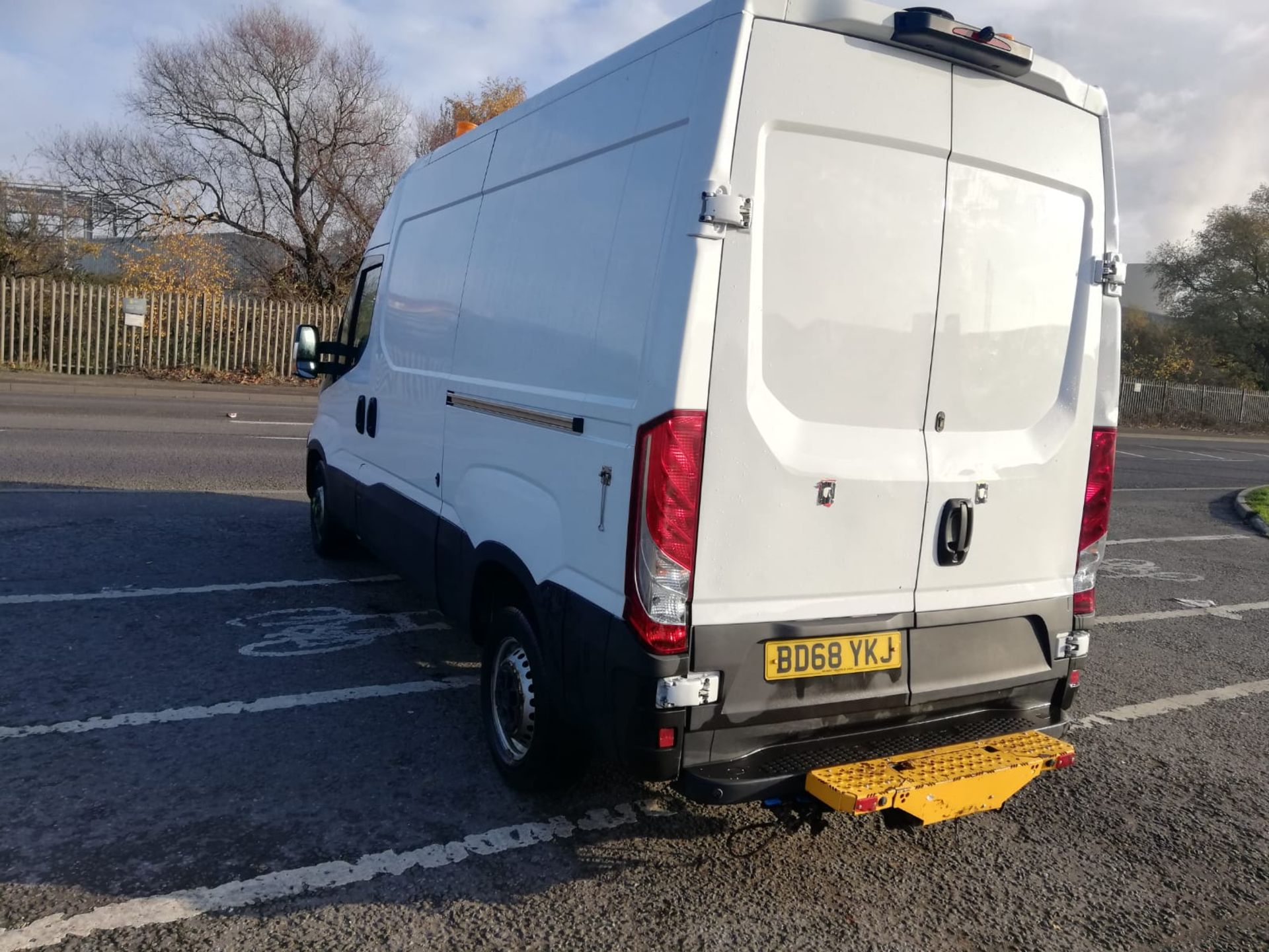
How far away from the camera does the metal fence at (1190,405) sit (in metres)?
37.6

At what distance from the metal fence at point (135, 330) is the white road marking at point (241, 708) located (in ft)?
57.4

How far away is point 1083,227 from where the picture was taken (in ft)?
11.9

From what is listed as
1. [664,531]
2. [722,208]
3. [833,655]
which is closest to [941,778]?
[833,655]

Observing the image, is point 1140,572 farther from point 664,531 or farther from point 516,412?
point 664,531

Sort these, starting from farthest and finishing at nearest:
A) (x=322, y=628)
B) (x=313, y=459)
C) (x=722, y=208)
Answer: (x=313, y=459) < (x=322, y=628) < (x=722, y=208)

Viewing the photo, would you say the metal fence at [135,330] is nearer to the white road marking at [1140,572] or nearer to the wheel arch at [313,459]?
the wheel arch at [313,459]

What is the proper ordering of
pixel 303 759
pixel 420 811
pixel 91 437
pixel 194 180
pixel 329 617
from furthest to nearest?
pixel 194 180
pixel 91 437
pixel 329 617
pixel 303 759
pixel 420 811

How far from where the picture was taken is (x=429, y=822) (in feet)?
11.5

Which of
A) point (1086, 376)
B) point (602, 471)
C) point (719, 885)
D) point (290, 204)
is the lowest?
point (719, 885)

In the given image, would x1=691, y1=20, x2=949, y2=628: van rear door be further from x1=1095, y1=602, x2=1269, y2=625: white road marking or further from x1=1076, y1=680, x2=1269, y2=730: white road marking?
x1=1095, y1=602, x2=1269, y2=625: white road marking

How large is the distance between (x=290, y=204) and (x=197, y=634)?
Result: 2699 cm

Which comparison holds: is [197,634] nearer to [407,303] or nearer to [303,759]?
[303,759]

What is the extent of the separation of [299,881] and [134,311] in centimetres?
2064

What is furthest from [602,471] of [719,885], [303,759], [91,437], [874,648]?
[91,437]
